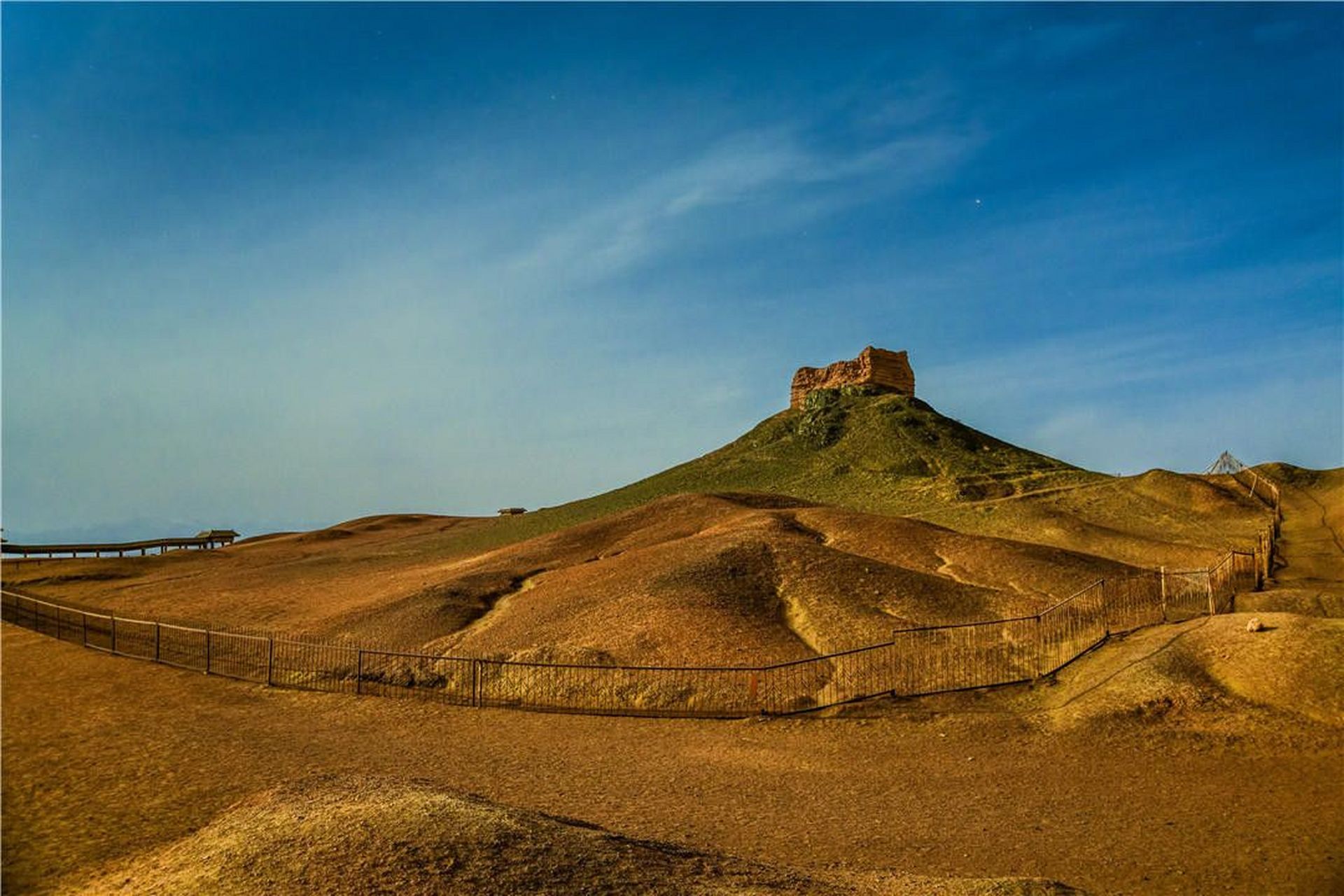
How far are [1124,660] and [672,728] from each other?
11.1 m

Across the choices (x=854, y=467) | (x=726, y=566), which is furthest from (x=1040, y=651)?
(x=854, y=467)

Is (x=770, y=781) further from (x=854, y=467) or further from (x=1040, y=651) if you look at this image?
(x=854, y=467)

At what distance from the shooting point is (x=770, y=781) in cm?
1670

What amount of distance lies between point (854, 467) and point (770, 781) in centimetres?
6286

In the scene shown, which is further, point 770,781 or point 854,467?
point 854,467

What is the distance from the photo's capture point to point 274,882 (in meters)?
9.67

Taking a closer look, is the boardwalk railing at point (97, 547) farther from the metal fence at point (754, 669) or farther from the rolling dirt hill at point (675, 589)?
the metal fence at point (754, 669)

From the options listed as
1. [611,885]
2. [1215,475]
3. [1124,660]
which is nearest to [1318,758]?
[1124,660]

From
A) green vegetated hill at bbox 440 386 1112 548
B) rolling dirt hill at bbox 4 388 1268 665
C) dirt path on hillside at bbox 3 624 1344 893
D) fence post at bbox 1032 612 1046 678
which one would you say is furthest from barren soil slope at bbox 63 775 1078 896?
green vegetated hill at bbox 440 386 1112 548

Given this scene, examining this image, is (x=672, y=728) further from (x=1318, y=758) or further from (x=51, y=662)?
(x=51, y=662)

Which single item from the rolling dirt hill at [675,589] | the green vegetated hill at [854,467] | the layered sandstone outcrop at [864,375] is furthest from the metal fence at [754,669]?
the layered sandstone outcrop at [864,375]

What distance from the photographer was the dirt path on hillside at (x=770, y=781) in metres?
12.7

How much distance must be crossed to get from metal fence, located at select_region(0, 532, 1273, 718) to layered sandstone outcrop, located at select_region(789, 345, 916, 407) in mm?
79323

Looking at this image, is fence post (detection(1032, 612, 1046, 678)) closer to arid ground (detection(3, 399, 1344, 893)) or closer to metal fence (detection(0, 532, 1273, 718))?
metal fence (detection(0, 532, 1273, 718))
